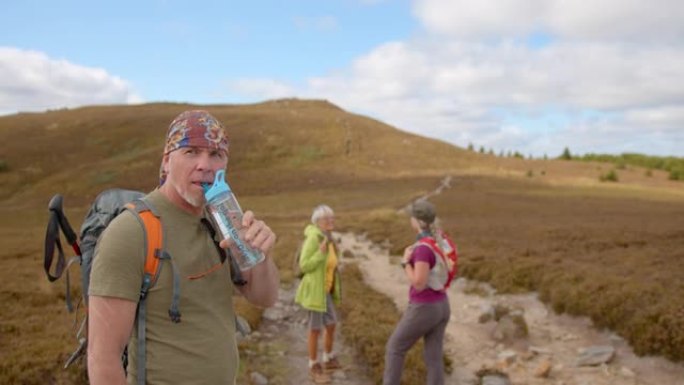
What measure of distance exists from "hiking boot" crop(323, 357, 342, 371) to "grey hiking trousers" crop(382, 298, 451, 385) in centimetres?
225

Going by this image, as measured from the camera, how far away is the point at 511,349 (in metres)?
10.0

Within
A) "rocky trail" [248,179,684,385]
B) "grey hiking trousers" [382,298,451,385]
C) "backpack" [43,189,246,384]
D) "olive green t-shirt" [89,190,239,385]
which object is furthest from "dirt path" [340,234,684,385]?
"backpack" [43,189,246,384]

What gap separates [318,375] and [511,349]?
3.86 m

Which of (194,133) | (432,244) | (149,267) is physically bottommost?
Answer: (432,244)

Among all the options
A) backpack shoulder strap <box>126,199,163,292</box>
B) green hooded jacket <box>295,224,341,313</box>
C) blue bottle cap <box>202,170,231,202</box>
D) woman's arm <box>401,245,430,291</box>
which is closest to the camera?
backpack shoulder strap <box>126,199,163,292</box>

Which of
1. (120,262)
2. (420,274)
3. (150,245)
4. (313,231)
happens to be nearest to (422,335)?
(420,274)

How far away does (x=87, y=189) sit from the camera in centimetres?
6838

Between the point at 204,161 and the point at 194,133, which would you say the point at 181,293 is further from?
the point at 194,133

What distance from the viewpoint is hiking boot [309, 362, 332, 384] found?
809cm

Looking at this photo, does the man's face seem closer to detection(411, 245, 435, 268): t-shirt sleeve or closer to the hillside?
detection(411, 245, 435, 268): t-shirt sleeve

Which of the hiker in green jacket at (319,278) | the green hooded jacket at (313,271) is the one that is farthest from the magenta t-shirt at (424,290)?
the green hooded jacket at (313,271)

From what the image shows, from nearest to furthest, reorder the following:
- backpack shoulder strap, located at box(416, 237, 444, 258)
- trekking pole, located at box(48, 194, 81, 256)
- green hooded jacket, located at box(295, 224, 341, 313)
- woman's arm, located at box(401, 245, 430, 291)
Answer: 1. trekking pole, located at box(48, 194, 81, 256)
2. woman's arm, located at box(401, 245, 430, 291)
3. backpack shoulder strap, located at box(416, 237, 444, 258)
4. green hooded jacket, located at box(295, 224, 341, 313)

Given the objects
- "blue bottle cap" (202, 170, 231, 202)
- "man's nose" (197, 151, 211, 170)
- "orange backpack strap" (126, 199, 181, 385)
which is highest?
"man's nose" (197, 151, 211, 170)

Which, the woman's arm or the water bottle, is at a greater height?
the water bottle
